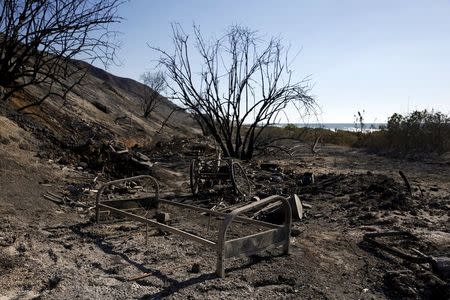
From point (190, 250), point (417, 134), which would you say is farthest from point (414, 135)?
point (190, 250)

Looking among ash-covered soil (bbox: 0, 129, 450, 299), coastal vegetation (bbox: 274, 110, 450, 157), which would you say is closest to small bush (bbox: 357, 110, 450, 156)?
coastal vegetation (bbox: 274, 110, 450, 157)

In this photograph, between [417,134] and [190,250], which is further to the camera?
[417,134]

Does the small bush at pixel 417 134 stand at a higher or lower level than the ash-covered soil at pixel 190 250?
higher

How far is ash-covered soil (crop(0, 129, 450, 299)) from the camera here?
3918 mm

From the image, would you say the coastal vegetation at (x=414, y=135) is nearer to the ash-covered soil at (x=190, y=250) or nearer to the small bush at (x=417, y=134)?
the small bush at (x=417, y=134)

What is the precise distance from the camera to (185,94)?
14.3 metres

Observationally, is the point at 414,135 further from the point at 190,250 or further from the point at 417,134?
the point at 190,250

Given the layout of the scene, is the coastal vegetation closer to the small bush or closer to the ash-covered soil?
the small bush

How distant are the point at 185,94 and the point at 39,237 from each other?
963 centimetres

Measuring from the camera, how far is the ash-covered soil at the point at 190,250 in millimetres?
3918

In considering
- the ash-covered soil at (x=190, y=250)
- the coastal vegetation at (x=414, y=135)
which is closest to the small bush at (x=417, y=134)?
the coastal vegetation at (x=414, y=135)

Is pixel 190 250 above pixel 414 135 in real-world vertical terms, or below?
below

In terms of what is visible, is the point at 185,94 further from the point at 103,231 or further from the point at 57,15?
the point at 103,231

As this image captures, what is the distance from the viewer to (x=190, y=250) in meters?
4.98
